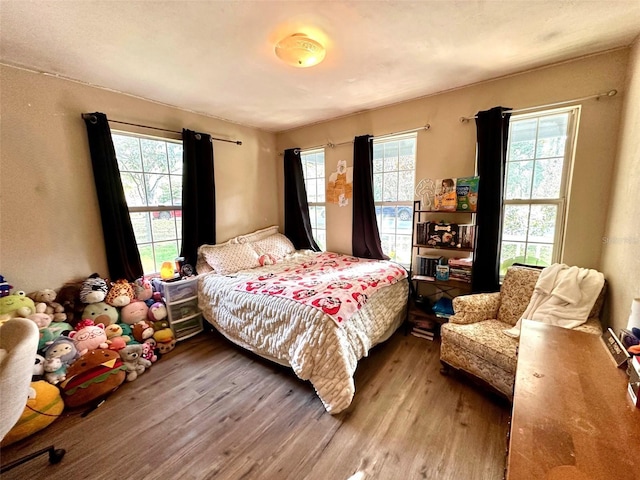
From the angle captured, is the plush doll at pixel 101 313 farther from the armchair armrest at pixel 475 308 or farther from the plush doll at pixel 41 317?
the armchair armrest at pixel 475 308

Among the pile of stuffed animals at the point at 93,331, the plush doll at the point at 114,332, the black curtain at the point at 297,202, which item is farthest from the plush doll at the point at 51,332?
the black curtain at the point at 297,202

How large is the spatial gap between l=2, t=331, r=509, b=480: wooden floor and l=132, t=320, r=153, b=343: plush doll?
1.01 feet

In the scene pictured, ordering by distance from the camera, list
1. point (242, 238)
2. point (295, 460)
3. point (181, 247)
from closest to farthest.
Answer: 1. point (295, 460)
2. point (181, 247)
3. point (242, 238)

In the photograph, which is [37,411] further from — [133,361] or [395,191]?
[395,191]

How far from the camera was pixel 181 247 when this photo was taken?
9.43 feet

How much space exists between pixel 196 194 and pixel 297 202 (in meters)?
1.27

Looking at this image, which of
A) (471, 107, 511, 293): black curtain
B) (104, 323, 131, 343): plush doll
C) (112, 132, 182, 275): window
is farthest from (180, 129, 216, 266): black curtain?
(471, 107, 511, 293): black curtain

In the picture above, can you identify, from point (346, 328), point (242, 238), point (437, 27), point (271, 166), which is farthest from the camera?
point (271, 166)

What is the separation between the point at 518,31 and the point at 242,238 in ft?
10.2

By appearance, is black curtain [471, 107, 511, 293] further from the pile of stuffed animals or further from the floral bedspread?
the pile of stuffed animals

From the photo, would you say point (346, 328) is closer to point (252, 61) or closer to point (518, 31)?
point (252, 61)

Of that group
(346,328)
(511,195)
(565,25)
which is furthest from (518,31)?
(346,328)

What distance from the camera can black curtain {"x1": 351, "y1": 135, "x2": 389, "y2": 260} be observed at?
2955mm

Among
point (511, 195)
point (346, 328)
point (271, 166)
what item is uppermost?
point (271, 166)
